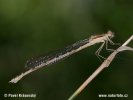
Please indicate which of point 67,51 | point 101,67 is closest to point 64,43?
point 67,51

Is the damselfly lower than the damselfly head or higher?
lower

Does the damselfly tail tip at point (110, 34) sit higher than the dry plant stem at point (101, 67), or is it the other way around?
the damselfly tail tip at point (110, 34)

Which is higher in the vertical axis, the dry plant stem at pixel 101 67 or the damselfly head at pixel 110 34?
the damselfly head at pixel 110 34

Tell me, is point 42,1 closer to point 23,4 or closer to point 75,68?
point 23,4

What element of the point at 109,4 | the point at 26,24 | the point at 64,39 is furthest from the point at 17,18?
the point at 109,4

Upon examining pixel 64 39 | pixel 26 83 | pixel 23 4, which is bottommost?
pixel 26 83

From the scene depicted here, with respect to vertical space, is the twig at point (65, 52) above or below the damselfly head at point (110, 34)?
below

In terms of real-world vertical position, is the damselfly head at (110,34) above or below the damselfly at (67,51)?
above

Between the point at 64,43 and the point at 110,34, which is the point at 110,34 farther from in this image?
the point at 64,43
